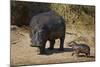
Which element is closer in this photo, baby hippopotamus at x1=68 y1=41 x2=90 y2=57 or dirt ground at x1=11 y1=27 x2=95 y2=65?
dirt ground at x1=11 y1=27 x2=95 y2=65

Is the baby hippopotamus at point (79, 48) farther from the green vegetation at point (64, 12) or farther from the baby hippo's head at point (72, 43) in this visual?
the green vegetation at point (64, 12)

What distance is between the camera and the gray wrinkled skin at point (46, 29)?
84.7 inches

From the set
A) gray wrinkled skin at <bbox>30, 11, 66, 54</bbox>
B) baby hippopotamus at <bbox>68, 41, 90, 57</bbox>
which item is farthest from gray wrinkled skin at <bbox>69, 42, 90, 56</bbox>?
gray wrinkled skin at <bbox>30, 11, 66, 54</bbox>

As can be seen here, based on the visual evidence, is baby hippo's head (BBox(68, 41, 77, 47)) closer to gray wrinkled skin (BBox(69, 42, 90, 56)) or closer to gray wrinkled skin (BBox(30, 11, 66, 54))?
gray wrinkled skin (BBox(69, 42, 90, 56))

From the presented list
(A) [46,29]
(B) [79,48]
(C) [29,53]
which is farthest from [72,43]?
(C) [29,53]

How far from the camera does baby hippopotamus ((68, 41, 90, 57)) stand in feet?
7.63

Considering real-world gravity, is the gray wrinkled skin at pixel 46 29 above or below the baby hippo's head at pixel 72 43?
above

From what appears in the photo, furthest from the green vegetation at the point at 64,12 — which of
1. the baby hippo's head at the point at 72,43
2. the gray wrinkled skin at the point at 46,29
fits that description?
the baby hippo's head at the point at 72,43

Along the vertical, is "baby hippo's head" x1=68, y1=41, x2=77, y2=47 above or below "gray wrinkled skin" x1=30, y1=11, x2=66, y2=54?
below

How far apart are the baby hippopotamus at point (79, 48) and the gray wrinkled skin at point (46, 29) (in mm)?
150

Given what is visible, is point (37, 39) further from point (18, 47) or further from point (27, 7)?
point (27, 7)
